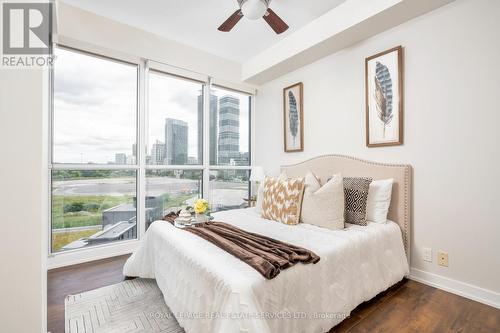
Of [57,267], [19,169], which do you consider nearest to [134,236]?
[57,267]

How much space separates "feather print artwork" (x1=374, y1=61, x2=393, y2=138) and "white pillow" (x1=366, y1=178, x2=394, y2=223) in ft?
2.14

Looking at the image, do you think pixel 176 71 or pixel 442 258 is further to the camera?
pixel 176 71

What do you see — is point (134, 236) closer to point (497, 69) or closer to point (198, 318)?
point (198, 318)

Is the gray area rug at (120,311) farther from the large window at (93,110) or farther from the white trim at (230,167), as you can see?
the white trim at (230,167)

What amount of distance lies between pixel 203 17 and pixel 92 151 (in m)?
2.09

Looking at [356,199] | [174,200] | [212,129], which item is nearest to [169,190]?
[174,200]

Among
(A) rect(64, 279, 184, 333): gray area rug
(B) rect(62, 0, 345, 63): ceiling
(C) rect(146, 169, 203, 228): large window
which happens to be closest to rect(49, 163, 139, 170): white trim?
(C) rect(146, 169, 203, 228): large window

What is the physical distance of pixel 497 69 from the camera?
74.5 inches

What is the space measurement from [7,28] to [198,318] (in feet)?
5.03

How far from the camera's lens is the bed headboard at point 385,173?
233 cm

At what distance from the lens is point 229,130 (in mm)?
4172

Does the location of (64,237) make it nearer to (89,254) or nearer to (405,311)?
(89,254)

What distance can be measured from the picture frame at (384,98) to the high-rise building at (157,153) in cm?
269

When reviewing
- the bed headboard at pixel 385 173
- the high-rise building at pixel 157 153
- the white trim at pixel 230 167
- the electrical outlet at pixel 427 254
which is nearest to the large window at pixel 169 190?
the high-rise building at pixel 157 153
